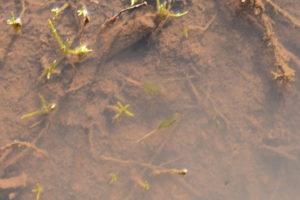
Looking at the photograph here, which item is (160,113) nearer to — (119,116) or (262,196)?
(119,116)

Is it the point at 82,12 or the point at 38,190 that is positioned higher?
the point at 82,12

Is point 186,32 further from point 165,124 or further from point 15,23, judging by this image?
point 15,23

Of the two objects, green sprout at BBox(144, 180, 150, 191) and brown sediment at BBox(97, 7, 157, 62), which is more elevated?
brown sediment at BBox(97, 7, 157, 62)

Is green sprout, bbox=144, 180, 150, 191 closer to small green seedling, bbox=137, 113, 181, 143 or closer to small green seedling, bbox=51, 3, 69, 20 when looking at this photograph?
small green seedling, bbox=137, 113, 181, 143

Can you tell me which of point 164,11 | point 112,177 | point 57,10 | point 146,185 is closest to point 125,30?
point 164,11

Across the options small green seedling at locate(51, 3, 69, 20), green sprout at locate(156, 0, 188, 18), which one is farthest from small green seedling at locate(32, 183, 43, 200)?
green sprout at locate(156, 0, 188, 18)

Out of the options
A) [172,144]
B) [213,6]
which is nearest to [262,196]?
[172,144]

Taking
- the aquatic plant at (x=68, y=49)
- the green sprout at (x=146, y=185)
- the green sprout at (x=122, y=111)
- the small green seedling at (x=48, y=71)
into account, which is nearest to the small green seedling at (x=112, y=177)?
the green sprout at (x=146, y=185)

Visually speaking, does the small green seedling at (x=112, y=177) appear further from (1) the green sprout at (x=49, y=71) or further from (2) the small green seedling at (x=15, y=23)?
(2) the small green seedling at (x=15, y=23)
